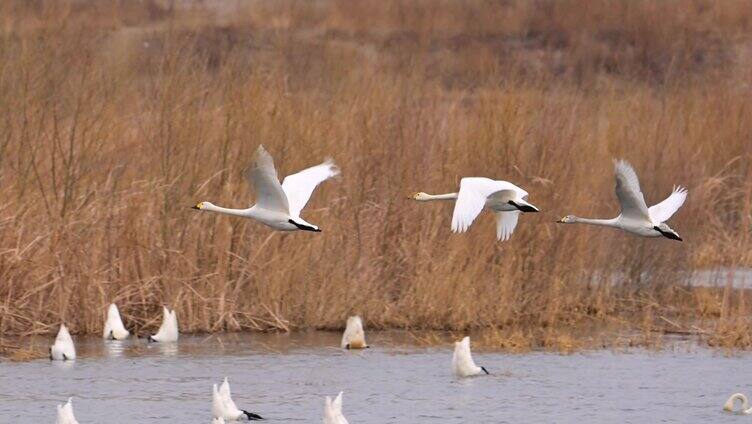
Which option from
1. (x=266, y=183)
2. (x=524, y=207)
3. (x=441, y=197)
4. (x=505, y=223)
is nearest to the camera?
(x=266, y=183)

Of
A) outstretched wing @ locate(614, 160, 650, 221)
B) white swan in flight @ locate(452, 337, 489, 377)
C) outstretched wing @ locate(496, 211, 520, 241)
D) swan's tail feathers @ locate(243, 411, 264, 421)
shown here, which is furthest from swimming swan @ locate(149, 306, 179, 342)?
outstretched wing @ locate(614, 160, 650, 221)

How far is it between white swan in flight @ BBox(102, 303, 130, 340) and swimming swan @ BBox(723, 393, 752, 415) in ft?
16.3

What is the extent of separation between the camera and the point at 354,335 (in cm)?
1481

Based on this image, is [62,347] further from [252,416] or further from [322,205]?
[322,205]

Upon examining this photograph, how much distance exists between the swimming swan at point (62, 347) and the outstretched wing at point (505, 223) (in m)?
3.54

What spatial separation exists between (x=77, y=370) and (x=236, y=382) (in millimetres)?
1199

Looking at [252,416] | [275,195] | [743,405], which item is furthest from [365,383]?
[743,405]

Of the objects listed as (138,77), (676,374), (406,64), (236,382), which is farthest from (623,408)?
(138,77)

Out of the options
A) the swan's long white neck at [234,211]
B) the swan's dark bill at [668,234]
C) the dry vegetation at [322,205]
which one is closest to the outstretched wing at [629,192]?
the swan's dark bill at [668,234]

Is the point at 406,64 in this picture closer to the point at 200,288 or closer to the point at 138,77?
the point at 138,77

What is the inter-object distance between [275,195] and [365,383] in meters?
1.58

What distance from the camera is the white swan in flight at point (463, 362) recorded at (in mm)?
13584

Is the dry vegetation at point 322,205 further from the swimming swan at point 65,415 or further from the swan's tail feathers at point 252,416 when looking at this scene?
the swimming swan at point 65,415

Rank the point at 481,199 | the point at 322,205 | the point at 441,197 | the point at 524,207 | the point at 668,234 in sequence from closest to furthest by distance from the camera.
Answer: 1. the point at 481,199
2. the point at 524,207
3. the point at 668,234
4. the point at 441,197
5. the point at 322,205
